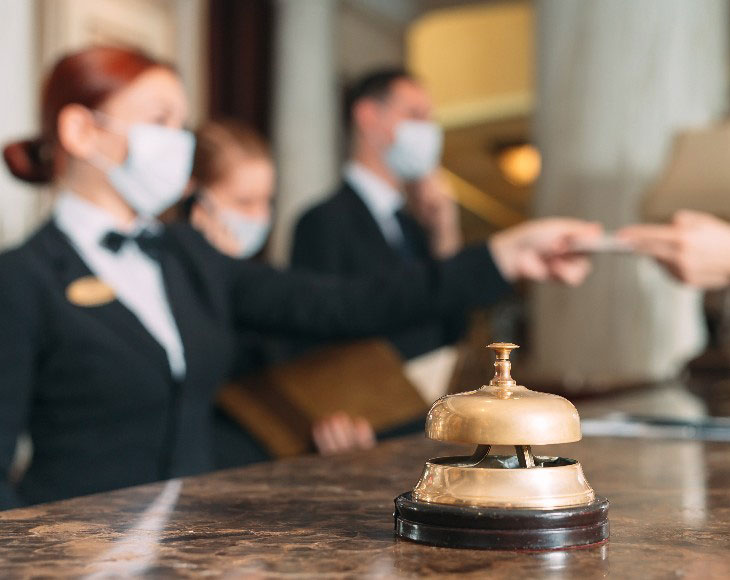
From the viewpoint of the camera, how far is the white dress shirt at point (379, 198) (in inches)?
147

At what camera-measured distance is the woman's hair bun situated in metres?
2.60

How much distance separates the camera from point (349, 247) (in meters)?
3.54

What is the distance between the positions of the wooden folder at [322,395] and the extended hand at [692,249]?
2.09ft

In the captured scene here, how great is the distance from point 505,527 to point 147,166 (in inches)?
72.4

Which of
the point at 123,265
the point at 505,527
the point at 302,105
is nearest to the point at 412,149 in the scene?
the point at 123,265

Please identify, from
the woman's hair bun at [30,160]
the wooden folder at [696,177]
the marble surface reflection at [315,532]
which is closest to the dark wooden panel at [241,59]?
the wooden folder at [696,177]


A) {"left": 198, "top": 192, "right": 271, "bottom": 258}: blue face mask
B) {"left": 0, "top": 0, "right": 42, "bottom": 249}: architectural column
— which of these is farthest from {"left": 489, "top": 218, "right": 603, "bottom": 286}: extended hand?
{"left": 0, "top": 0, "right": 42, "bottom": 249}: architectural column

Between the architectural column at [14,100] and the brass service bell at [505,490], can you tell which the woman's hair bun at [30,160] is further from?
the brass service bell at [505,490]

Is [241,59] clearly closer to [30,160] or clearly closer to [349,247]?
[349,247]

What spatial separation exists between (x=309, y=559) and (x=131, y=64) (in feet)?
5.76

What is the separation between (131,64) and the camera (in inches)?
98.8

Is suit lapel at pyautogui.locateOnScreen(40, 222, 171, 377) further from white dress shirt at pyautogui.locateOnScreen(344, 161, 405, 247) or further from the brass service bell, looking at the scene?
white dress shirt at pyautogui.locateOnScreen(344, 161, 405, 247)

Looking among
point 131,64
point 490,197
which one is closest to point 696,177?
point 131,64

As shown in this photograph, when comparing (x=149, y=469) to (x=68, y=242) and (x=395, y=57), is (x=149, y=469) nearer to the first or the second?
(x=68, y=242)
